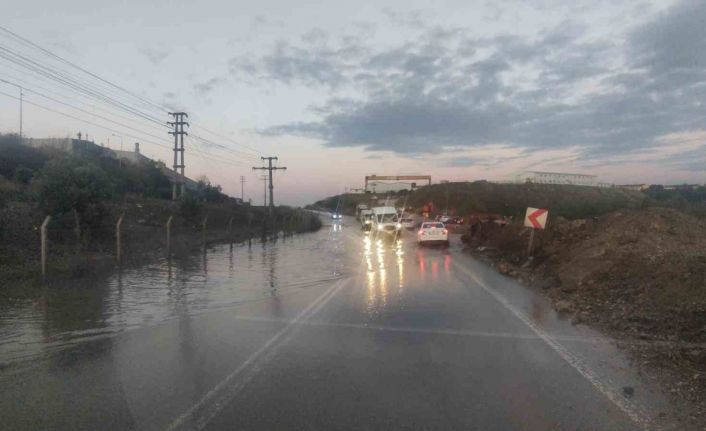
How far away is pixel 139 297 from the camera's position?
46.2ft

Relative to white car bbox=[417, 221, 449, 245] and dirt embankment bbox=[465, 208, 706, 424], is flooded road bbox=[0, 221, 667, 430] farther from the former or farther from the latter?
white car bbox=[417, 221, 449, 245]

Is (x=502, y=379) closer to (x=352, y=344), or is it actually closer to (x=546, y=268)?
(x=352, y=344)

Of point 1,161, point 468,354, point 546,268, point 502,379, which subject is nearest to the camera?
point 502,379

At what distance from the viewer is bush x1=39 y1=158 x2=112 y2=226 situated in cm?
2314

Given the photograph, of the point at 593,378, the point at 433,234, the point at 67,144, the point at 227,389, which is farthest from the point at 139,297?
the point at 67,144

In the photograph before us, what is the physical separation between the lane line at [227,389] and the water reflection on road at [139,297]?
283cm

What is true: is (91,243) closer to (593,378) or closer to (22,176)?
(22,176)

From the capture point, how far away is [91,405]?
6.07 m

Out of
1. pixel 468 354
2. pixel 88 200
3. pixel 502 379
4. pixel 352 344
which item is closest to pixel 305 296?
pixel 352 344

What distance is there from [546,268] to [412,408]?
15260 mm

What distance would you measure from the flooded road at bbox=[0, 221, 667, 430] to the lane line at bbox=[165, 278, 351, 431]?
0.03 meters

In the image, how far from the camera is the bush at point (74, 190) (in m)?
23.1

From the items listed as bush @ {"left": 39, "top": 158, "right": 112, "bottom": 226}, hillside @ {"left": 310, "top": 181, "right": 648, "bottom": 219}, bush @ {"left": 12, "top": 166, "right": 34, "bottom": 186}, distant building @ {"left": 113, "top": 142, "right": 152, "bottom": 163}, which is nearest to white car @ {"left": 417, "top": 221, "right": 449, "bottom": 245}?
bush @ {"left": 39, "top": 158, "right": 112, "bottom": 226}

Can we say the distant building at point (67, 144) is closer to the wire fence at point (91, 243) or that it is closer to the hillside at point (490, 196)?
the wire fence at point (91, 243)
